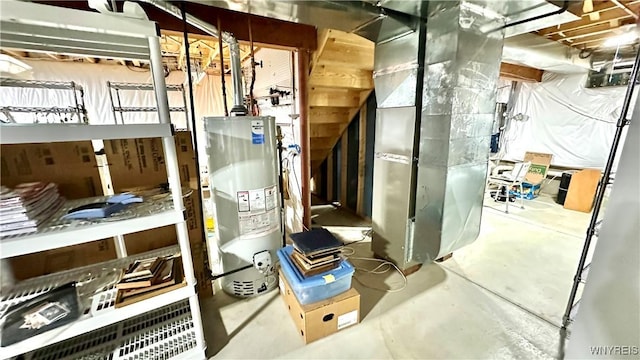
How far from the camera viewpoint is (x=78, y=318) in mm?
1158

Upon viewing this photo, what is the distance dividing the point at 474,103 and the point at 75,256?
282cm

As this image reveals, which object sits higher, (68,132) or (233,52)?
(233,52)

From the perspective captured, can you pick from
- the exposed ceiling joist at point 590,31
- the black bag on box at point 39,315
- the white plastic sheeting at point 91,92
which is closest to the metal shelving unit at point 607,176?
the exposed ceiling joist at point 590,31

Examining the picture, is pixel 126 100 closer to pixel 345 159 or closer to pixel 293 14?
pixel 345 159

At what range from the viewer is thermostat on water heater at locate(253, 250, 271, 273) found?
195cm

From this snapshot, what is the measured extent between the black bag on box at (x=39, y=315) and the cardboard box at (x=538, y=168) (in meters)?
6.03

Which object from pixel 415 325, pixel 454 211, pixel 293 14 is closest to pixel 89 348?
pixel 415 325

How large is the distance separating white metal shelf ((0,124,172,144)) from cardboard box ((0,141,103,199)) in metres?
0.69

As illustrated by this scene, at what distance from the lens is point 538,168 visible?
4.73 m

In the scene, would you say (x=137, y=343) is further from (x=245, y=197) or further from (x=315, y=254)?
(x=315, y=254)

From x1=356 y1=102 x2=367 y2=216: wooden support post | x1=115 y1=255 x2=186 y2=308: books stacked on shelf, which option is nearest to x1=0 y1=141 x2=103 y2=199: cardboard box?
x1=115 y1=255 x2=186 y2=308: books stacked on shelf

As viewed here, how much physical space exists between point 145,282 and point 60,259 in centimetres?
68

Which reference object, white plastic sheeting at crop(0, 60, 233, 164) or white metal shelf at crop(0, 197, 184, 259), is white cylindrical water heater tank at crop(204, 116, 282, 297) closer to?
white metal shelf at crop(0, 197, 184, 259)

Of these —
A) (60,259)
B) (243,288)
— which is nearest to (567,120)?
(243,288)
